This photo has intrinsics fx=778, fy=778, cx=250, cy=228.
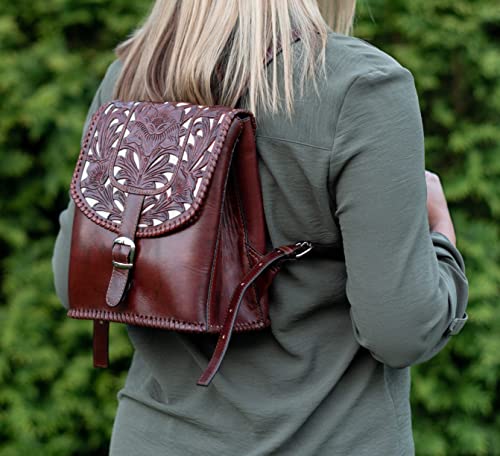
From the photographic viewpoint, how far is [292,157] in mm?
1102

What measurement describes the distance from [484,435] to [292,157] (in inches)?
79.9

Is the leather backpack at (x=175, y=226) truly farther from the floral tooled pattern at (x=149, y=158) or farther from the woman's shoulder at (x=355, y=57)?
the woman's shoulder at (x=355, y=57)

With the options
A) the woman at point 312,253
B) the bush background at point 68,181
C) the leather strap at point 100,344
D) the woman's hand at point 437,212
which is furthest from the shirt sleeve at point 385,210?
the bush background at point 68,181

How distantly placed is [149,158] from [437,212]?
532 millimetres

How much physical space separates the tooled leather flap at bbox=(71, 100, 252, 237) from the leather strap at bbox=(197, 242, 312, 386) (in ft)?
0.41

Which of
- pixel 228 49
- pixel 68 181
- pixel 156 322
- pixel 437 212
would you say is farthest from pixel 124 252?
pixel 68 181

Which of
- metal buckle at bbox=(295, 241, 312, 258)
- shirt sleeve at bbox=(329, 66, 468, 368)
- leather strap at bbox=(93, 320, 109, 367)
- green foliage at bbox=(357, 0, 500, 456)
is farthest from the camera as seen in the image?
green foliage at bbox=(357, 0, 500, 456)

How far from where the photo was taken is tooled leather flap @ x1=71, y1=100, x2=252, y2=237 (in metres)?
1.09

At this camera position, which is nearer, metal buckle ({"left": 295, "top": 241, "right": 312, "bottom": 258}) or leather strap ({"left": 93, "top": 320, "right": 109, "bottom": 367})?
metal buckle ({"left": 295, "top": 241, "right": 312, "bottom": 258})

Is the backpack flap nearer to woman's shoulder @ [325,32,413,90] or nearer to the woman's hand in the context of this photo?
woman's shoulder @ [325,32,413,90]

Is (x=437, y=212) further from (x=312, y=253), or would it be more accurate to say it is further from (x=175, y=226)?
(x=175, y=226)

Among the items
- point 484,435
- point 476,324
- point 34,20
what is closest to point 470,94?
point 476,324

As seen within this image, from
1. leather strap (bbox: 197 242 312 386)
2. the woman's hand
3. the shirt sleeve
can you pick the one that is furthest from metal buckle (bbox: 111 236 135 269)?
the woman's hand

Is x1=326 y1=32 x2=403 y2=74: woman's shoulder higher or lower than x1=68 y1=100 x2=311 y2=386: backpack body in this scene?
higher
